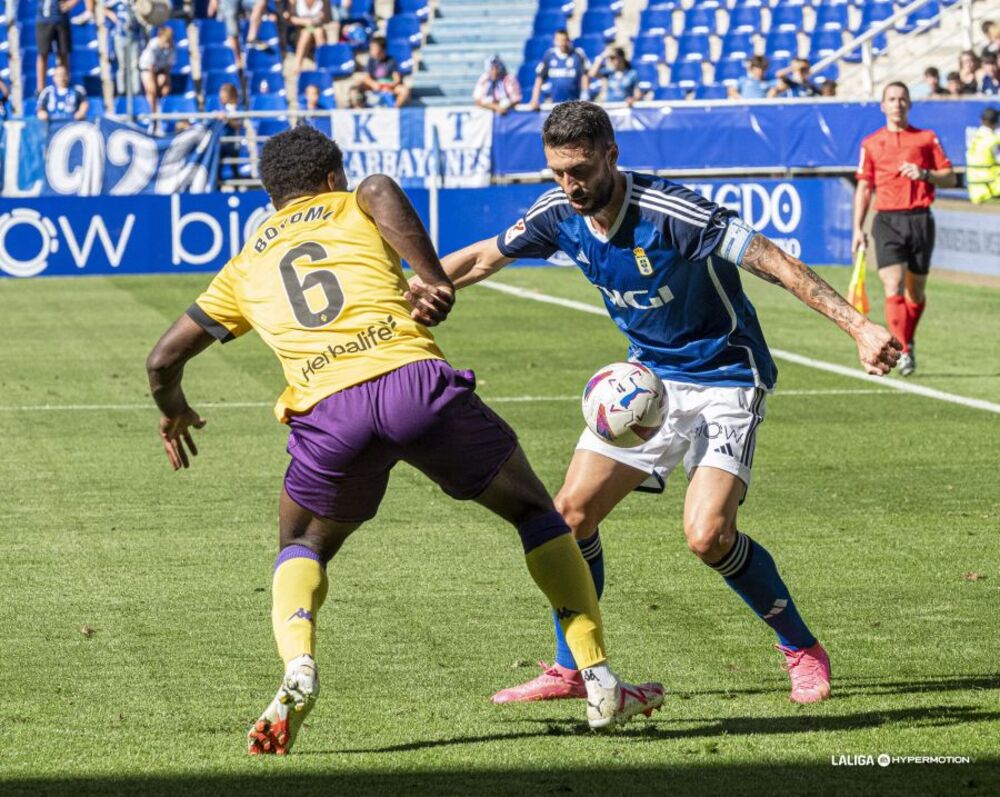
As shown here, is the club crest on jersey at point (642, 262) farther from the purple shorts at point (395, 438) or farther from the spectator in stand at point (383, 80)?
the spectator in stand at point (383, 80)

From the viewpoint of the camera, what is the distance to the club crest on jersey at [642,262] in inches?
244

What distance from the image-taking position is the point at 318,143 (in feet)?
19.0

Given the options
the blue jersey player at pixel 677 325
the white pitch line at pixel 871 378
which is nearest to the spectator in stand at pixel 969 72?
the white pitch line at pixel 871 378

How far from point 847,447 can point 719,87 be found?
2095 cm

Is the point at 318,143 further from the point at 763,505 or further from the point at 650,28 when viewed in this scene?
the point at 650,28

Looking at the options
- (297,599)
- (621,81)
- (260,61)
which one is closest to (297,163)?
(297,599)

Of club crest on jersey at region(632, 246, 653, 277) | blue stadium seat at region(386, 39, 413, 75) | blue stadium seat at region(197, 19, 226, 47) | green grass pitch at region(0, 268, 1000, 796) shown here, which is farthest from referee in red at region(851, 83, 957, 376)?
blue stadium seat at region(197, 19, 226, 47)

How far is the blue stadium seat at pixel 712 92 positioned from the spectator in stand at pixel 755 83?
5.92 feet

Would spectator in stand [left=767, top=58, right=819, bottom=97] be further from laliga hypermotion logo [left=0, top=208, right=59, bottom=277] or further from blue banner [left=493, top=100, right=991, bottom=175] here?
laliga hypermotion logo [left=0, top=208, right=59, bottom=277]

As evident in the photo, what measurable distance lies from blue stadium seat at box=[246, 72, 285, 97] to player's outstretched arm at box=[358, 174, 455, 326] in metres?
27.6

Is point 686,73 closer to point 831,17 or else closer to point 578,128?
point 831,17

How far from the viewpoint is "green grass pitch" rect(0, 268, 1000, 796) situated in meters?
5.37

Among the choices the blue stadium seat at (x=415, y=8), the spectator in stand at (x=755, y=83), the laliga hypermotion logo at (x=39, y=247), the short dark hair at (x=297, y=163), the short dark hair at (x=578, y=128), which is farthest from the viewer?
the blue stadium seat at (x=415, y=8)

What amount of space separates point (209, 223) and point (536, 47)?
10805 millimetres
